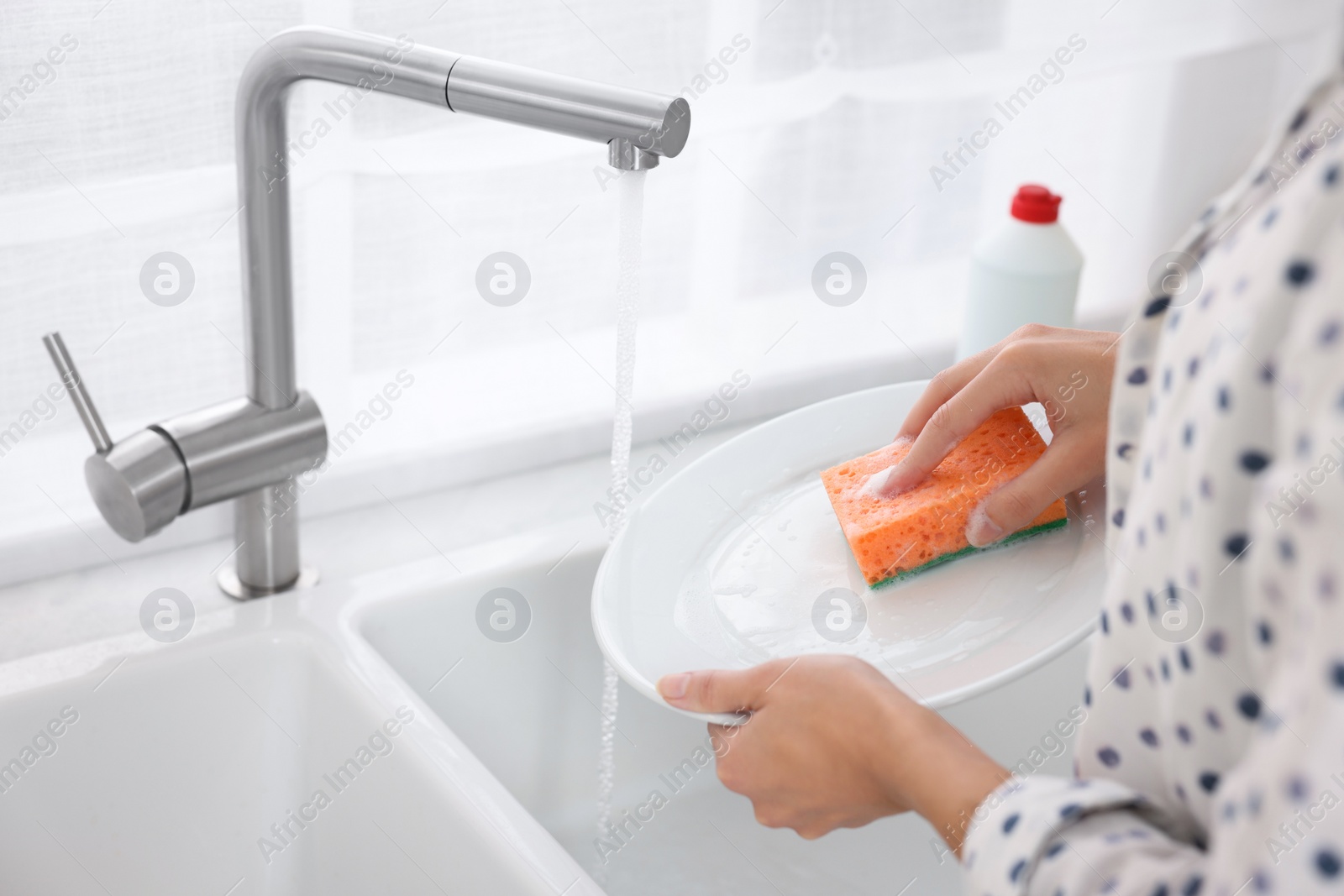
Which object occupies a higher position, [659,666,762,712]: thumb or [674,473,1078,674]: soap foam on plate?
[659,666,762,712]: thumb

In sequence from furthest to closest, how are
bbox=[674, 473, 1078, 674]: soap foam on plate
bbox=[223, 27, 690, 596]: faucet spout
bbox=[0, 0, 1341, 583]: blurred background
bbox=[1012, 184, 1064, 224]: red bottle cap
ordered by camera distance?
bbox=[1012, 184, 1064, 224]: red bottle cap
bbox=[0, 0, 1341, 583]: blurred background
bbox=[674, 473, 1078, 674]: soap foam on plate
bbox=[223, 27, 690, 596]: faucet spout

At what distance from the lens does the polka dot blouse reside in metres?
0.29

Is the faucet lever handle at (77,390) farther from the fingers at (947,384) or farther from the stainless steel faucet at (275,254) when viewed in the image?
the fingers at (947,384)

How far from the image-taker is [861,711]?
0.50 m

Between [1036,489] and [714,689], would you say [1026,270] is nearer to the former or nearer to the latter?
[1036,489]

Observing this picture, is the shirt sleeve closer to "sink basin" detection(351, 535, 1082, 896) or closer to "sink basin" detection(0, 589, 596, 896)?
"sink basin" detection(0, 589, 596, 896)

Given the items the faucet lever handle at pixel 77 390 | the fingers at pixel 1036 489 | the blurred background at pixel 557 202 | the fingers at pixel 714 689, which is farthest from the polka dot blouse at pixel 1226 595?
the blurred background at pixel 557 202

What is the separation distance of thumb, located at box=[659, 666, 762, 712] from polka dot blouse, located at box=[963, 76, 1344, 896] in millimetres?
178

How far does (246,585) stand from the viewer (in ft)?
2.78

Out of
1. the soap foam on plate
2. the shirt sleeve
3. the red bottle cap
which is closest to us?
the shirt sleeve

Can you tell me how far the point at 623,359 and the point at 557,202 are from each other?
0.30m

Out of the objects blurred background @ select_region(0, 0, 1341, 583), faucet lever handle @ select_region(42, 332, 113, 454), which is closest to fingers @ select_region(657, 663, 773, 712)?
faucet lever handle @ select_region(42, 332, 113, 454)

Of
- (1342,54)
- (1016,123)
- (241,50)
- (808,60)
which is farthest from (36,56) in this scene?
(1016,123)

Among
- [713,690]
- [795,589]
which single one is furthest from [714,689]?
[795,589]
